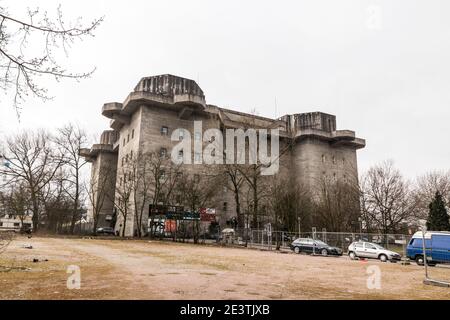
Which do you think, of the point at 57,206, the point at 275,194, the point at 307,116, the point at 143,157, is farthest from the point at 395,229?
the point at 57,206

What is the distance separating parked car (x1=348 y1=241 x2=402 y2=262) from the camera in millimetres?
28359

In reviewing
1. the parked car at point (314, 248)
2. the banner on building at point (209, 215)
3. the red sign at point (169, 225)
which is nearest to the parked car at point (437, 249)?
the parked car at point (314, 248)

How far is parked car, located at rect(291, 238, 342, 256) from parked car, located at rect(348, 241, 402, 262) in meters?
2.30

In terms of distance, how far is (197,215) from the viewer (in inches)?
1720

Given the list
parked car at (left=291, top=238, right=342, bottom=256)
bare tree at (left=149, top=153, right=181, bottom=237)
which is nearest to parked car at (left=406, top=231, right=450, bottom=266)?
parked car at (left=291, top=238, right=342, bottom=256)

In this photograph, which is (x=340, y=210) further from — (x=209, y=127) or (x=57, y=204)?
(x=57, y=204)

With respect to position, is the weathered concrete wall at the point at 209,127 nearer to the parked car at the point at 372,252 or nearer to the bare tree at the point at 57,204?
the bare tree at the point at 57,204

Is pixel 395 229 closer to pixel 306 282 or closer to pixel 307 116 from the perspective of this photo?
pixel 307 116

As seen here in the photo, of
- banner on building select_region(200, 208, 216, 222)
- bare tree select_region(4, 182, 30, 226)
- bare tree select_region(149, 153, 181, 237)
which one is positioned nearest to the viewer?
bare tree select_region(149, 153, 181, 237)

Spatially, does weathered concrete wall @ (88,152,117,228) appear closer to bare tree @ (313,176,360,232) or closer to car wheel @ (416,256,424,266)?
bare tree @ (313,176,360,232)

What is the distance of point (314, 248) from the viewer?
32812 mm

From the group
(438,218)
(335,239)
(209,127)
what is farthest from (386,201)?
(209,127)

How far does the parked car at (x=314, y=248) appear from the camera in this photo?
107ft

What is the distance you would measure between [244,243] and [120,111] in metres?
33.7
